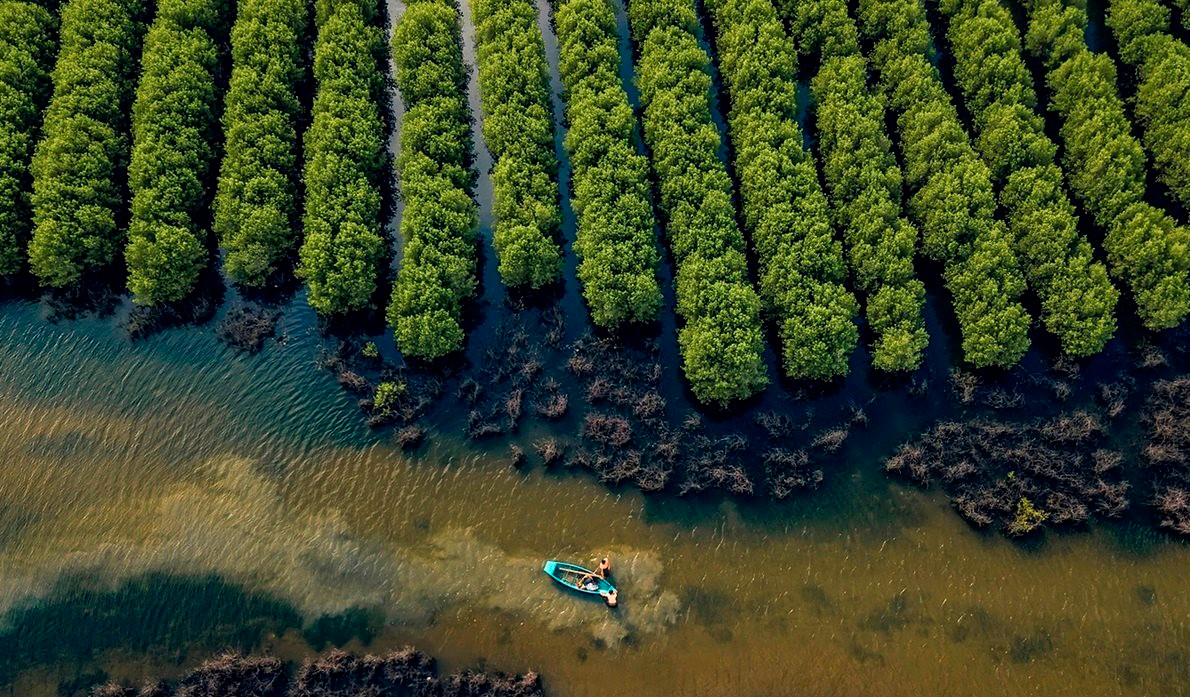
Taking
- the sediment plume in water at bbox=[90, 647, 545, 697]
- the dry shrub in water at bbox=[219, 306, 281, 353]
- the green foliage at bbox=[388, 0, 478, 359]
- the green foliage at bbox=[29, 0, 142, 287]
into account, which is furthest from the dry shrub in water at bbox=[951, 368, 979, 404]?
the green foliage at bbox=[29, 0, 142, 287]

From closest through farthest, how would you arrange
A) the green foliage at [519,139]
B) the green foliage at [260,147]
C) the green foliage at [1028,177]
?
the green foliage at [1028,177] → the green foliage at [519,139] → the green foliage at [260,147]

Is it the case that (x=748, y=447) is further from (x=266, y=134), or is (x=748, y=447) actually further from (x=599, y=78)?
(x=266, y=134)

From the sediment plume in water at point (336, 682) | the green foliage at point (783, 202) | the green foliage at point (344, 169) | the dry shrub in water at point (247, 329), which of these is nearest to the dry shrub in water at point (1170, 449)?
the green foliage at point (783, 202)

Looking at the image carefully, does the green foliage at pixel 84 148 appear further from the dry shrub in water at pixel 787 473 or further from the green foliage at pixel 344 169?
the dry shrub in water at pixel 787 473

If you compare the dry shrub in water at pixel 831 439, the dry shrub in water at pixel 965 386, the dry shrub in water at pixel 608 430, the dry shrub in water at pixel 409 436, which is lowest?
the dry shrub in water at pixel 409 436

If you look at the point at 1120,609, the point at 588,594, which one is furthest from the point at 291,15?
the point at 1120,609

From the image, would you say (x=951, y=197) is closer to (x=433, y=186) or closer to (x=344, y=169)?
(x=433, y=186)
